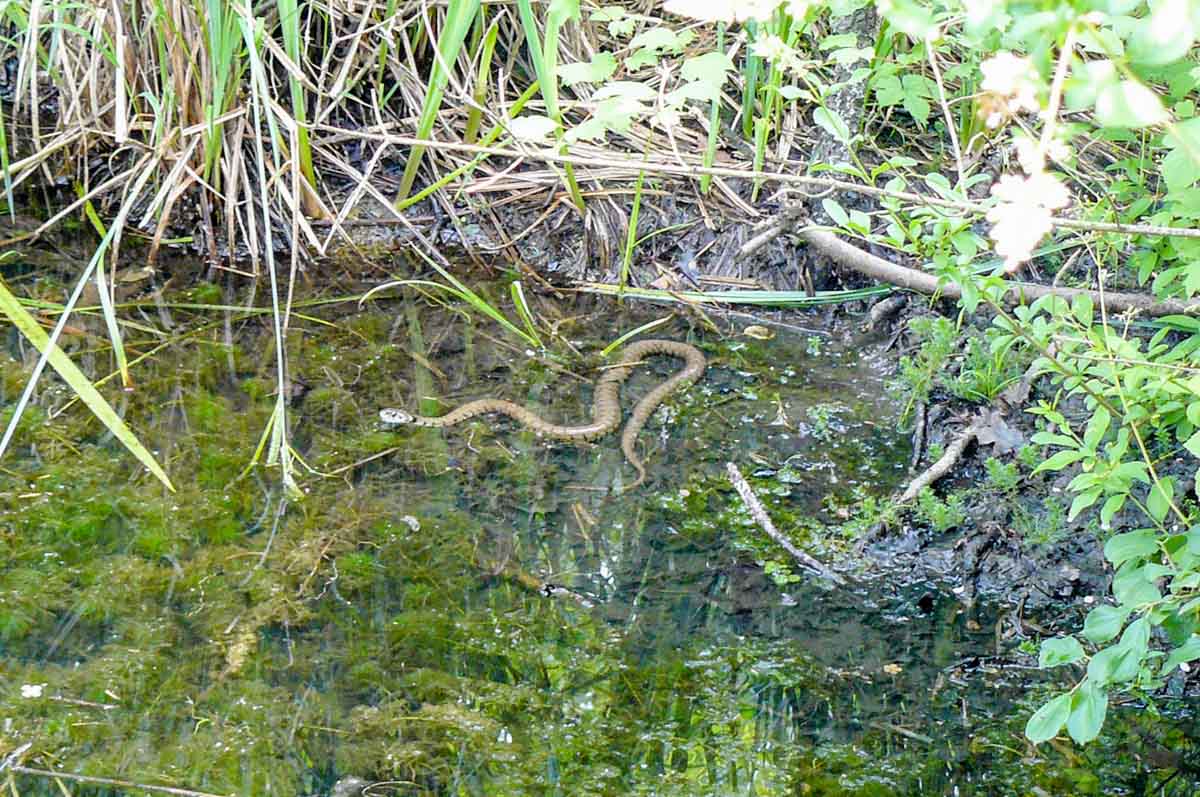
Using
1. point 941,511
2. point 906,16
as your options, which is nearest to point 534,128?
point 906,16

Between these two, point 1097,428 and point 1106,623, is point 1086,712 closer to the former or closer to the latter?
point 1106,623

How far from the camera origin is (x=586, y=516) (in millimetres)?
3914

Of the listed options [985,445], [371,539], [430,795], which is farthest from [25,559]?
[985,445]

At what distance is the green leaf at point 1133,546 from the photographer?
2309 mm

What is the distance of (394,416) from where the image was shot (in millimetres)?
4312

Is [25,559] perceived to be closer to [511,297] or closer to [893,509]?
[511,297]

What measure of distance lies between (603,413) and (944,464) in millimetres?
1292

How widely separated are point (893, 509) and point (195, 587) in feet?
7.01

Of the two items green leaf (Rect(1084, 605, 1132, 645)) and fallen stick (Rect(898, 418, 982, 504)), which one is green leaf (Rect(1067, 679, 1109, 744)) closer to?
green leaf (Rect(1084, 605, 1132, 645))

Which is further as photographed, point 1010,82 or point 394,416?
point 394,416

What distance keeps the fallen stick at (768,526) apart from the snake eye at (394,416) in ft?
3.95

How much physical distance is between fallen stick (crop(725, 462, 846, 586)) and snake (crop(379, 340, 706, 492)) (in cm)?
38

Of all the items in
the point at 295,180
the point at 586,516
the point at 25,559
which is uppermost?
the point at 295,180

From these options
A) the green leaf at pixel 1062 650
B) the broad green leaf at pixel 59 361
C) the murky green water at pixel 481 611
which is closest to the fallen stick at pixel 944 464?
the murky green water at pixel 481 611
